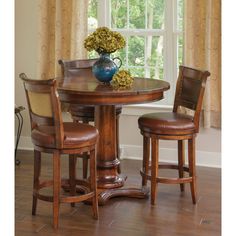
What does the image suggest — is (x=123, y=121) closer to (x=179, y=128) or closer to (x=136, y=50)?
(x=136, y=50)

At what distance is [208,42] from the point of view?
15.3ft

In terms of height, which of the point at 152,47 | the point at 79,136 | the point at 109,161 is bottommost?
the point at 109,161

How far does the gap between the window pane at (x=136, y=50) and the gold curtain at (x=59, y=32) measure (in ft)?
1.60

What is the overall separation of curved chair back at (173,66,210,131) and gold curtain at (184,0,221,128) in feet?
2.43

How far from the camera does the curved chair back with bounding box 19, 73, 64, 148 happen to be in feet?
10.2

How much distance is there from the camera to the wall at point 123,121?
490 centimetres

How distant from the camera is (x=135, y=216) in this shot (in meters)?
3.49

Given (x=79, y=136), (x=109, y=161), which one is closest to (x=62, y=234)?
(x=79, y=136)

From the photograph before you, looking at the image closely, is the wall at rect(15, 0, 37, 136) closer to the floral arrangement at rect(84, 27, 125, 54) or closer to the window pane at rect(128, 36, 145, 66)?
the window pane at rect(128, 36, 145, 66)

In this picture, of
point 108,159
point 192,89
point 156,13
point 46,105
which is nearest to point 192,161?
point 192,89

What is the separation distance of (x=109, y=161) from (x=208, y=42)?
5.26 feet
